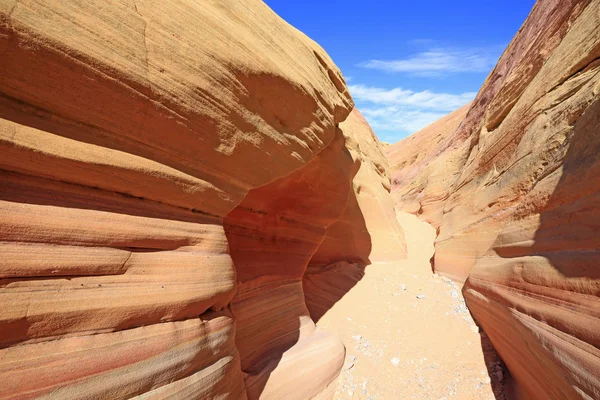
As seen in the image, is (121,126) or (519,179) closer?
(121,126)

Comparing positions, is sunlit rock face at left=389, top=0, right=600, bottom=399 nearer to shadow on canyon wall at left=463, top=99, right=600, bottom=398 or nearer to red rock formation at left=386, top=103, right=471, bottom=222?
shadow on canyon wall at left=463, top=99, right=600, bottom=398

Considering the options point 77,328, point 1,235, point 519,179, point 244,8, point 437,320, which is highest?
point 244,8

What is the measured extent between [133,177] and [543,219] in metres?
3.80

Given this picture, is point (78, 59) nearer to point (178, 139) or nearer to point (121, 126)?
point (121, 126)

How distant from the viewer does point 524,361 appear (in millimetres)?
2854

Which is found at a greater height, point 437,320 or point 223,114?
point 223,114

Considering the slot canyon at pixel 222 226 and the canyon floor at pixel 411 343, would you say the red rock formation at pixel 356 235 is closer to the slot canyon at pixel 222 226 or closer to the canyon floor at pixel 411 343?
the canyon floor at pixel 411 343

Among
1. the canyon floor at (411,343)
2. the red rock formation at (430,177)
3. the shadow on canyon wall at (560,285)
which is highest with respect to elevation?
the red rock formation at (430,177)

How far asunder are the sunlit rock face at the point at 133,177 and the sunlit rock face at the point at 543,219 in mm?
2499

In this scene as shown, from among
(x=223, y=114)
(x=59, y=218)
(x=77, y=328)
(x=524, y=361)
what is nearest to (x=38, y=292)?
(x=77, y=328)

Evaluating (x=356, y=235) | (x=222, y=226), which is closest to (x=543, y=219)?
(x=222, y=226)

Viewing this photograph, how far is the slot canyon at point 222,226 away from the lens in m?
1.58

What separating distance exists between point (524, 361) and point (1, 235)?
4.11m

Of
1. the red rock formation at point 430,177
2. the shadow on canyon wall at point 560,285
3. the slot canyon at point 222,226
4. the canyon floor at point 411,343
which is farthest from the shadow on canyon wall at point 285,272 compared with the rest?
the red rock formation at point 430,177
